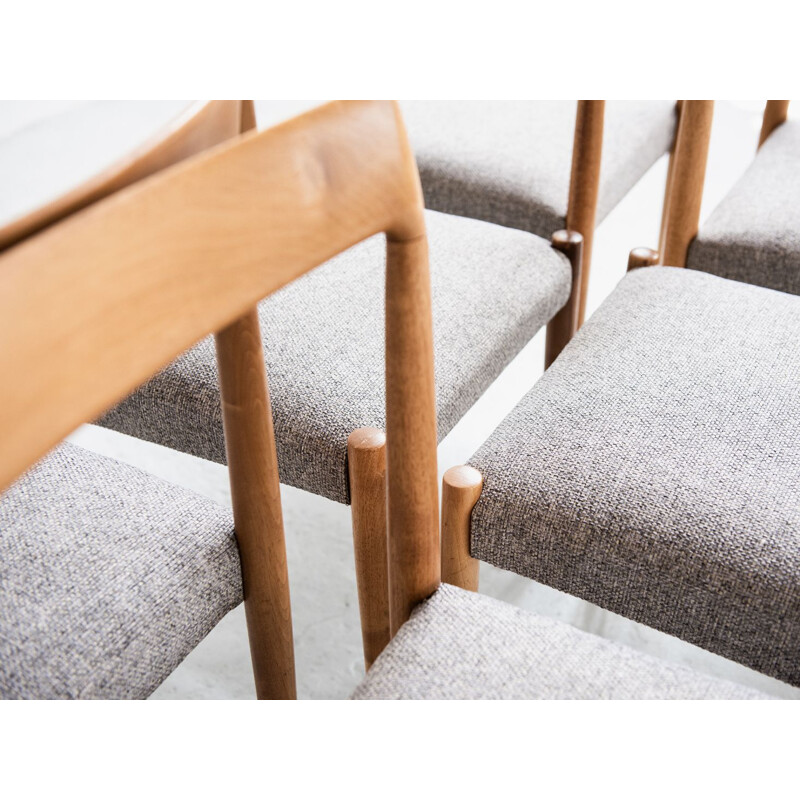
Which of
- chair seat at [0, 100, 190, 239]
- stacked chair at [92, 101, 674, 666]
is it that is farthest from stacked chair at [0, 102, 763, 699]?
chair seat at [0, 100, 190, 239]

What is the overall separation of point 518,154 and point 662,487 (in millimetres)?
666

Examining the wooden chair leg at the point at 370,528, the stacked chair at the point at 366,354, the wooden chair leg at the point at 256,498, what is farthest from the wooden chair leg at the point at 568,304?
the wooden chair leg at the point at 256,498

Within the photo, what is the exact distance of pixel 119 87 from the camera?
91 cm

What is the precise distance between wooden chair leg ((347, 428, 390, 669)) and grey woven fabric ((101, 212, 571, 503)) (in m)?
0.02

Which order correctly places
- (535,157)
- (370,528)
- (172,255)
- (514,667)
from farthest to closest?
(535,157), (370,528), (514,667), (172,255)

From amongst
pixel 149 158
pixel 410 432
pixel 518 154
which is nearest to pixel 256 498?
pixel 410 432

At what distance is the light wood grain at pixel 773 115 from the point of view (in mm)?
1329

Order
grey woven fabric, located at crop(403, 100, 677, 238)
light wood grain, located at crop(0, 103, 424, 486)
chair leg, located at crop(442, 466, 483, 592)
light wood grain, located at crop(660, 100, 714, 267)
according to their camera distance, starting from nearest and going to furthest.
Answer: light wood grain, located at crop(0, 103, 424, 486), chair leg, located at crop(442, 466, 483, 592), light wood grain, located at crop(660, 100, 714, 267), grey woven fabric, located at crop(403, 100, 677, 238)

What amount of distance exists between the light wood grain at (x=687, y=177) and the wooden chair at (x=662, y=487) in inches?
10.2

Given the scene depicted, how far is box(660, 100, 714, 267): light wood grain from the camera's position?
40.1 inches

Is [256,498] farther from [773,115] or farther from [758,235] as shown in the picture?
[773,115]

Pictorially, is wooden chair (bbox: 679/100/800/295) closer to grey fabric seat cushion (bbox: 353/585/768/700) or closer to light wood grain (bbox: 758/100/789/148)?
light wood grain (bbox: 758/100/789/148)

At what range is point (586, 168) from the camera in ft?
3.51

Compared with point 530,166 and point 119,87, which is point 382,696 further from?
point 530,166
